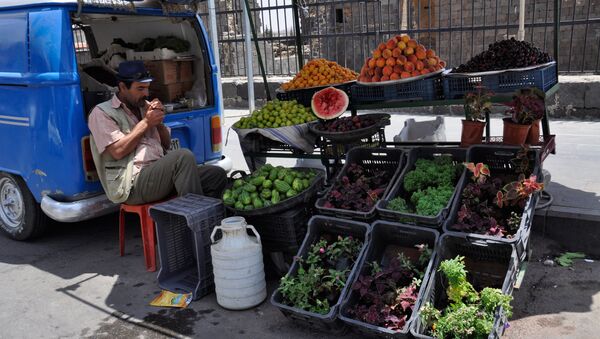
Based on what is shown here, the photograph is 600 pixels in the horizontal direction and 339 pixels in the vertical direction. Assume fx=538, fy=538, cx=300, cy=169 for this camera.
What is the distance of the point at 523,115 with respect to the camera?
14.1 feet

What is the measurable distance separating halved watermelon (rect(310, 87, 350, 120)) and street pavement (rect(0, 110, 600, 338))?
173cm

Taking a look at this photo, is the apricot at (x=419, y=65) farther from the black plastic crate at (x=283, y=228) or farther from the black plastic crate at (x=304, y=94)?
the black plastic crate at (x=283, y=228)

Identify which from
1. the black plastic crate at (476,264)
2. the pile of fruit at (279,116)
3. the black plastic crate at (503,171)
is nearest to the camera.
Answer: the black plastic crate at (476,264)

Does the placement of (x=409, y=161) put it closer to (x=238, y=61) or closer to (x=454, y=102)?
(x=454, y=102)

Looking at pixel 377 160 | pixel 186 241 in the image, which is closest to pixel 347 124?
pixel 377 160

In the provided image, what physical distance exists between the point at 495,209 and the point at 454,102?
1330mm

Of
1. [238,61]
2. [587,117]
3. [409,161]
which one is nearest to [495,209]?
[409,161]

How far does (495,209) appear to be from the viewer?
3707 millimetres

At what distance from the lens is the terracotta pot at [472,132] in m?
4.55

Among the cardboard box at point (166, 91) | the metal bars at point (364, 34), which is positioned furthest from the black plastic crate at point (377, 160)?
the metal bars at point (364, 34)

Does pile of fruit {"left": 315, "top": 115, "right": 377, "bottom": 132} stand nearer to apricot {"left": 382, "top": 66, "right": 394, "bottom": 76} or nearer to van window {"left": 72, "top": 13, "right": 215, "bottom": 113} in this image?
apricot {"left": 382, "top": 66, "right": 394, "bottom": 76}

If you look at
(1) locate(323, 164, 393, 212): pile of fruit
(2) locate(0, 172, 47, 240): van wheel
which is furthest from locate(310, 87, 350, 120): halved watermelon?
(2) locate(0, 172, 47, 240): van wheel

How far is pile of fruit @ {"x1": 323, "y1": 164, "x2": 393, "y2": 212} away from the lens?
397cm

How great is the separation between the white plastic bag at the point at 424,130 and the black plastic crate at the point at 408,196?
176 cm
